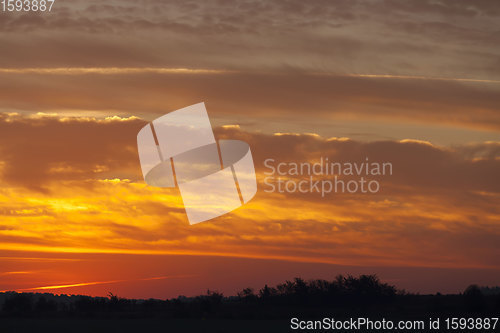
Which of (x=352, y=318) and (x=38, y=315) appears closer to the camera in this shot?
(x=352, y=318)

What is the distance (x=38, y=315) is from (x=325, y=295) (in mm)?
30881

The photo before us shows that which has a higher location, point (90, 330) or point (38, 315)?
point (90, 330)

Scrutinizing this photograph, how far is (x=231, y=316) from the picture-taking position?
69438 mm

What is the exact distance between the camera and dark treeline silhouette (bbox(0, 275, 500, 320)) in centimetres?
6994

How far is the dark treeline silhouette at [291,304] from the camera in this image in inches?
2753

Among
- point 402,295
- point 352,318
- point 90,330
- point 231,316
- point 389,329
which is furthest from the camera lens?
point 402,295

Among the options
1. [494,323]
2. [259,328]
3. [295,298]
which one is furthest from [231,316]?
[494,323]

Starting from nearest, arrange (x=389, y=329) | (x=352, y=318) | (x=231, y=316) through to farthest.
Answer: (x=389, y=329) < (x=352, y=318) < (x=231, y=316)

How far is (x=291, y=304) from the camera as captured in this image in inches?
3312

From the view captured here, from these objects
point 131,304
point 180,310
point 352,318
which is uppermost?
point 352,318

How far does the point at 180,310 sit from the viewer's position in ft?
245

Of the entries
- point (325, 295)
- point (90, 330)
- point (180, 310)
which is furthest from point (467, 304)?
point (90, 330)

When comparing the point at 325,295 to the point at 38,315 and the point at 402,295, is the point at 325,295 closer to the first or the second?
the point at 402,295

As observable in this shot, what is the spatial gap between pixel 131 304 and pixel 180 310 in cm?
1496
